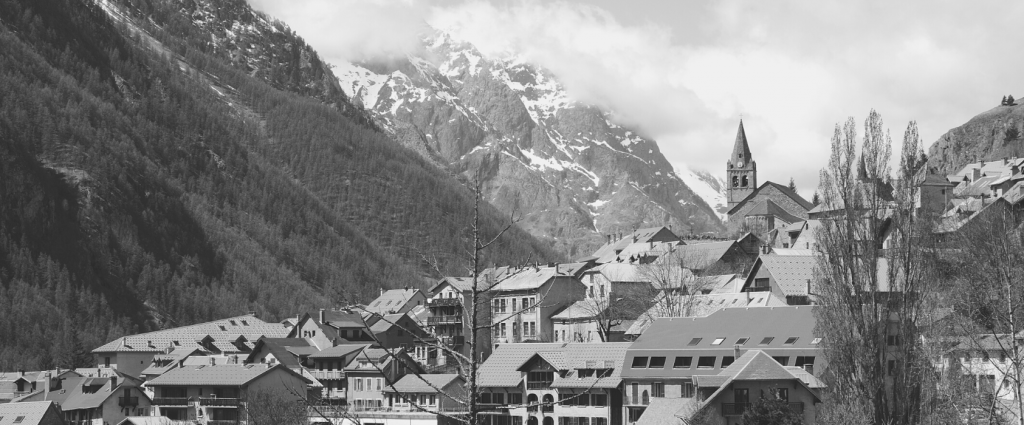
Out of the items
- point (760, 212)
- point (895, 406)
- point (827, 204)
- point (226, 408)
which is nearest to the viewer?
point (895, 406)

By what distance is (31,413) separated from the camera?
123 metres

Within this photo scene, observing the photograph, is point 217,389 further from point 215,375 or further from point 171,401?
point 171,401

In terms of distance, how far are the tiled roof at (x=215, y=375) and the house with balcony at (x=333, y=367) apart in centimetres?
549

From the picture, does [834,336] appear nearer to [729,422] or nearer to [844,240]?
[844,240]

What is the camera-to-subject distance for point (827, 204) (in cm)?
6756

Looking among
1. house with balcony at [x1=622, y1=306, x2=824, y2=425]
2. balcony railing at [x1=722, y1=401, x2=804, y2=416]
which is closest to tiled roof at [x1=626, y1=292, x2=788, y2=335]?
house with balcony at [x1=622, y1=306, x2=824, y2=425]

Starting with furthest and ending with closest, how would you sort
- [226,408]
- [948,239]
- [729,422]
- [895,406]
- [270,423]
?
1. [226,408]
2. [270,423]
3. [948,239]
4. [729,422]
5. [895,406]

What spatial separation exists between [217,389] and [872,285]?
70359 millimetres

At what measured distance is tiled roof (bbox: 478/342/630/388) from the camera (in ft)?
313

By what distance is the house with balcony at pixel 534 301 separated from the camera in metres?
124

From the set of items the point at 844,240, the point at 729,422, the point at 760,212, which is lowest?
the point at 729,422

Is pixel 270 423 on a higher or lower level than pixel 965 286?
lower

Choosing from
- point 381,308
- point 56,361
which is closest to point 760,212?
point 381,308

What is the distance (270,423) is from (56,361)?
75566 millimetres
